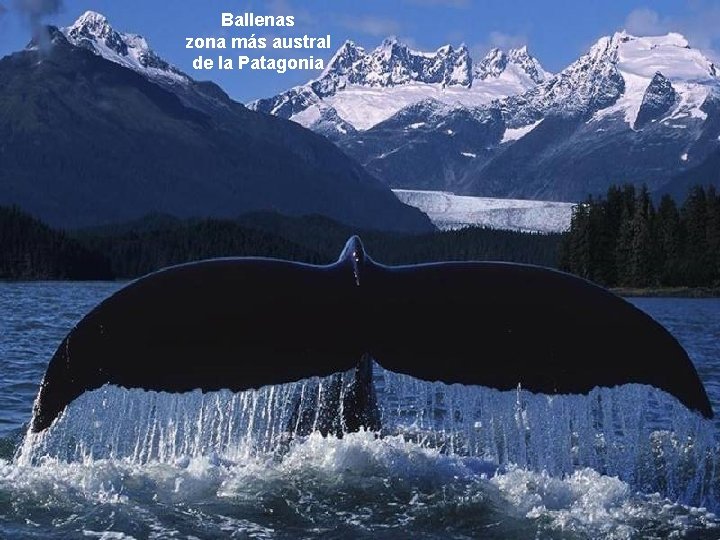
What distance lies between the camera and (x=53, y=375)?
534 cm

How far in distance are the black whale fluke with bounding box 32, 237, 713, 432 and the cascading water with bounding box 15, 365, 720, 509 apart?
13 centimetres

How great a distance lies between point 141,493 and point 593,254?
86263mm

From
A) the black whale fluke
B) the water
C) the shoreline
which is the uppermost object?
the shoreline

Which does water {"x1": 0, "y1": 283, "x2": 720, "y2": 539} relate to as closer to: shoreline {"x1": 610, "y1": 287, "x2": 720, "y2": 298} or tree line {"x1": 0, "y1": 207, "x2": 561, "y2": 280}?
shoreline {"x1": 610, "y1": 287, "x2": 720, "y2": 298}

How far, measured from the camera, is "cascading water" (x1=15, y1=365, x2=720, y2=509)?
6.26 meters

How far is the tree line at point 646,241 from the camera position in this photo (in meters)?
84.6

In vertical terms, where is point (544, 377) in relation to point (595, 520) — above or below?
above

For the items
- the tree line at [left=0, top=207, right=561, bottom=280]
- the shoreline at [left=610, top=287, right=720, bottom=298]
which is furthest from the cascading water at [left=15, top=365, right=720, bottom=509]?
the tree line at [left=0, top=207, right=561, bottom=280]

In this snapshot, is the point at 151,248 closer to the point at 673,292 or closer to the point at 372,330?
the point at 673,292

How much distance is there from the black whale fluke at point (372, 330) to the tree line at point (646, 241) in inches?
3201

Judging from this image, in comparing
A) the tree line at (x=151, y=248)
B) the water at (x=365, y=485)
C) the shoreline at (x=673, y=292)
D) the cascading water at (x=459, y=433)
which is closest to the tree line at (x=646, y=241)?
the shoreline at (x=673, y=292)

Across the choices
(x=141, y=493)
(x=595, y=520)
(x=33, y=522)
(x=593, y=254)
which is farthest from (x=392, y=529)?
(x=593, y=254)

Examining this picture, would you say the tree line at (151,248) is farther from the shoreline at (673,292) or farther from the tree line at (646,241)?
the shoreline at (673,292)

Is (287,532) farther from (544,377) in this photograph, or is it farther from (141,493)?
(544,377)
